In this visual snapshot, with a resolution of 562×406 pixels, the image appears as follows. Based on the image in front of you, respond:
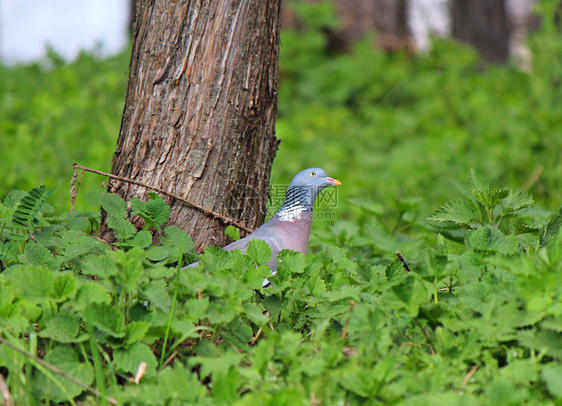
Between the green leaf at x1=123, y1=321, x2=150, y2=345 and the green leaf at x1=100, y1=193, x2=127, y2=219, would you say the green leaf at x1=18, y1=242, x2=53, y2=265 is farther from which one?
the green leaf at x1=123, y1=321, x2=150, y2=345

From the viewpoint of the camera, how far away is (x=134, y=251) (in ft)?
6.93

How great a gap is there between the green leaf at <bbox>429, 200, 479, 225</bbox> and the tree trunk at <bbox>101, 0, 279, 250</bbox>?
93 centimetres

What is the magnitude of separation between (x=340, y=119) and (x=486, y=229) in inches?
222

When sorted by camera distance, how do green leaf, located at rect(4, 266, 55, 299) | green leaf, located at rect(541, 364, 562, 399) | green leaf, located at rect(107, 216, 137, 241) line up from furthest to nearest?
green leaf, located at rect(107, 216, 137, 241), green leaf, located at rect(4, 266, 55, 299), green leaf, located at rect(541, 364, 562, 399)

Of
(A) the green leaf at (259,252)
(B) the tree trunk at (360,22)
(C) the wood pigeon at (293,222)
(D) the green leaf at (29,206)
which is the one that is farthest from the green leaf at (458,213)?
(B) the tree trunk at (360,22)

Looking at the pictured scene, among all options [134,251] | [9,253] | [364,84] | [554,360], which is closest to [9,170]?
[9,253]

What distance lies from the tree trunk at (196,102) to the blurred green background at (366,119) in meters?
0.95

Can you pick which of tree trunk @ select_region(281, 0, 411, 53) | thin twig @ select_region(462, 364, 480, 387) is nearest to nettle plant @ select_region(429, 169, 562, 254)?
thin twig @ select_region(462, 364, 480, 387)

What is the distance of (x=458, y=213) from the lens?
2.64 metres

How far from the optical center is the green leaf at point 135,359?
6.26 ft

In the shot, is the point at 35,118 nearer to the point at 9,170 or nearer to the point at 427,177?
the point at 9,170

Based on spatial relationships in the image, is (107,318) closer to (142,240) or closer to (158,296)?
(158,296)

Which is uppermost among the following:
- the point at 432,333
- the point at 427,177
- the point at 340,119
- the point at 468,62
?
the point at 468,62

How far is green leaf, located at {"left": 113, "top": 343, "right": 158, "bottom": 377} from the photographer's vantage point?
6.26 ft
